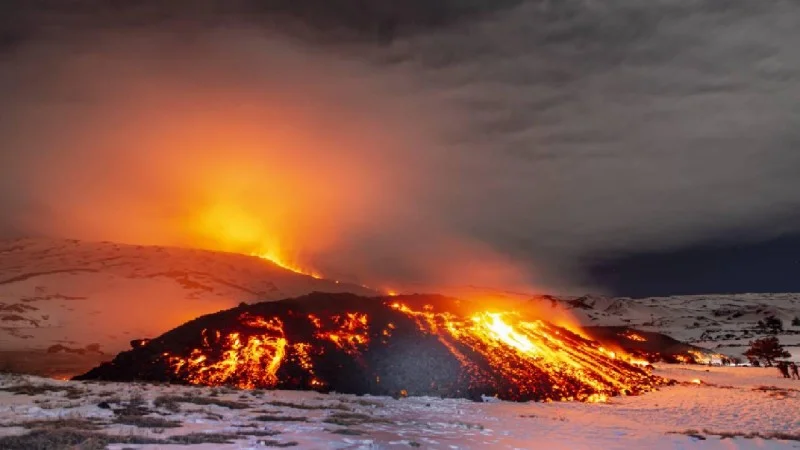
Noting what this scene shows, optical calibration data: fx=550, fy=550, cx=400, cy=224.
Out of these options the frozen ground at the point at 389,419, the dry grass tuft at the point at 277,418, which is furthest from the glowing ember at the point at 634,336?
the dry grass tuft at the point at 277,418

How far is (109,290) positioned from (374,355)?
100.0 metres

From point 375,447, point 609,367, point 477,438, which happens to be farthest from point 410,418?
point 609,367

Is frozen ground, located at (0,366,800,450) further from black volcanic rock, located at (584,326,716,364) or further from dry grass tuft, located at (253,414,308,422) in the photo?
black volcanic rock, located at (584,326,716,364)

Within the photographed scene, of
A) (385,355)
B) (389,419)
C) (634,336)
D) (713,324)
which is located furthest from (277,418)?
(713,324)

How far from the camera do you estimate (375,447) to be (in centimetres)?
1934

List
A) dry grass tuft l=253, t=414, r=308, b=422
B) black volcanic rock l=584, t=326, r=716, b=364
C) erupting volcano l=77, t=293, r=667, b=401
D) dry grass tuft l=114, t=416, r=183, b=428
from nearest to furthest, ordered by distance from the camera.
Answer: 1. dry grass tuft l=114, t=416, r=183, b=428
2. dry grass tuft l=253, t=414, r=308, b=422
3. erupting volcano l=77, t=293, r=667, b=401
4. black volcanic rock l=584, t=326, r=716, b=364

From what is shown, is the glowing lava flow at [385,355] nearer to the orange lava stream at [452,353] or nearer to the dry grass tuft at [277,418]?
the orange lava stream at [452,353]

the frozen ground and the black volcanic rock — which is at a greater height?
the black volcanic rock

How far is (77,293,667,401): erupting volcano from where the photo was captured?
3978cm

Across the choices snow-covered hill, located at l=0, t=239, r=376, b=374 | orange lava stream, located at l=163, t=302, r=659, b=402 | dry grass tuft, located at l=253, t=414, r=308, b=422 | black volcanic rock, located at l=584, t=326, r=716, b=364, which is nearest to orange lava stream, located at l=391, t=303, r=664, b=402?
orange lava stream, located at l=163, t=302, r=659, b=402

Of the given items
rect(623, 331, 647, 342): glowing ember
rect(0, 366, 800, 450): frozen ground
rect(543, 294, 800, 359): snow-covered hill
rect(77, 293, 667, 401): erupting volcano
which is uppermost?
rect(543, 294, 800, 359): snow-covered hill

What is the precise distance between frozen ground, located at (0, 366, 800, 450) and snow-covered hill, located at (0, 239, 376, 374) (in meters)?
51.4

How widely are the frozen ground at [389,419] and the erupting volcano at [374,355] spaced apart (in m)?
3.09

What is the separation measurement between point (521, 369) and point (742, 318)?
538ft
